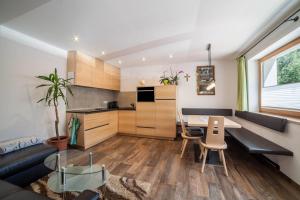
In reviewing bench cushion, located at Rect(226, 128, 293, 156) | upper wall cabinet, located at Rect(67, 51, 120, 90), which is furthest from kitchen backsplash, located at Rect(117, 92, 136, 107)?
bench cushion, located at Rect(226, 128, 293, 156)

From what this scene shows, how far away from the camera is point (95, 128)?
11.7ft

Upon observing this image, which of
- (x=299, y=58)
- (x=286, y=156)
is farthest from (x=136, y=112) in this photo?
(x=299, y=58)

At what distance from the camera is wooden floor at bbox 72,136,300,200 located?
1.76 metres

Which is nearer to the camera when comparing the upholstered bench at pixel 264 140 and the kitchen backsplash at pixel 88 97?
the upholstered bench at pixel 264 140

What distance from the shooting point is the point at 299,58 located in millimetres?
2262

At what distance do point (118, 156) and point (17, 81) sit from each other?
2341 mm

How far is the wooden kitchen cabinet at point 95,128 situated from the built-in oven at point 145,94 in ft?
3.16

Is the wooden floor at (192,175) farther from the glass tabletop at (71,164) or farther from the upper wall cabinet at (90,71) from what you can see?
the upper wall cabinet at (90,71)

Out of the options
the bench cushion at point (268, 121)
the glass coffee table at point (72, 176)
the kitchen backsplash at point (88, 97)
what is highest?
the kitchen backsplash at point (88, 97)

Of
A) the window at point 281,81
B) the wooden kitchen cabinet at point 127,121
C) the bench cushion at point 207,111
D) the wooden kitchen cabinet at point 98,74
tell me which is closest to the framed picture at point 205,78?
the bench cushion at point 207,111

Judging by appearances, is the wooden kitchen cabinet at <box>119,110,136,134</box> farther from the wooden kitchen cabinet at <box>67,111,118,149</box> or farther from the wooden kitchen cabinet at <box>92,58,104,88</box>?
the wooden kitchen cabinet at <box>92,58,104,88</box>

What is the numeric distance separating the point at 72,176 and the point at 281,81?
151 inches

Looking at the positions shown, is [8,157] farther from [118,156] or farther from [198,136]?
[198,136]

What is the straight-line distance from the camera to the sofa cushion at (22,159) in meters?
1.65
